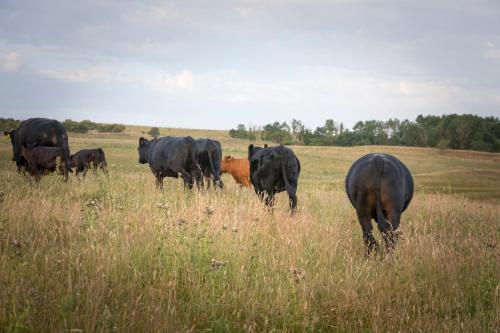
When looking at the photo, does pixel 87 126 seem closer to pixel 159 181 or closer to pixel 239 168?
pixel 239 168

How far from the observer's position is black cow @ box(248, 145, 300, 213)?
33.8ft

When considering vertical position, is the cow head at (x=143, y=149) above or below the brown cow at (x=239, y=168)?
above

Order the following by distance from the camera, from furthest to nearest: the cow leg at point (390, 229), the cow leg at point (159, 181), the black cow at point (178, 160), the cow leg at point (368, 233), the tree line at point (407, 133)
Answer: the tree line at point (407, 133)
the black cow at point (178, 160)
the cow leg at point (159, 181)
the cow leg at point (368, 233)
the cow leg at point (390, 229)

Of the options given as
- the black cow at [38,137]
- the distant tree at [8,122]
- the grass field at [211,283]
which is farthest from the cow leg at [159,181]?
the distant tree at [8,122]

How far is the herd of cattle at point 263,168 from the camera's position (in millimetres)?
6789

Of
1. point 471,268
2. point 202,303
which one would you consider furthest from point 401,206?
point 202,303

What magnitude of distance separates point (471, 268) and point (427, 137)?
9924 cm

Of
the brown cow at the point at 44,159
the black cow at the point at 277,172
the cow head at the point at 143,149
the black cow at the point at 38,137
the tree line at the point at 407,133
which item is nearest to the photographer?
the black cow at the point at 277,172

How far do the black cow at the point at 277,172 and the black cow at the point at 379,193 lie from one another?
317cm

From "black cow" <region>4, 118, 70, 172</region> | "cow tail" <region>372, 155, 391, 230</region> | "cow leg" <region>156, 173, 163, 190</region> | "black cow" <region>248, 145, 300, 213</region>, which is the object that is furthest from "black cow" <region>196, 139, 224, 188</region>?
"cow tail" <region>372, 155, 391, 230</region>

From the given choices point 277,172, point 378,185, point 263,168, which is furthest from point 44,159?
point 378,185

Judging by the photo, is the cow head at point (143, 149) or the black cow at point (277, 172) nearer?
the black cow at point (277, 172)

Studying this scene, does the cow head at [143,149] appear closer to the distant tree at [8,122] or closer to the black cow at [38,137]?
the black cow at [38,137]

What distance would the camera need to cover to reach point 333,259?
6.24 m
